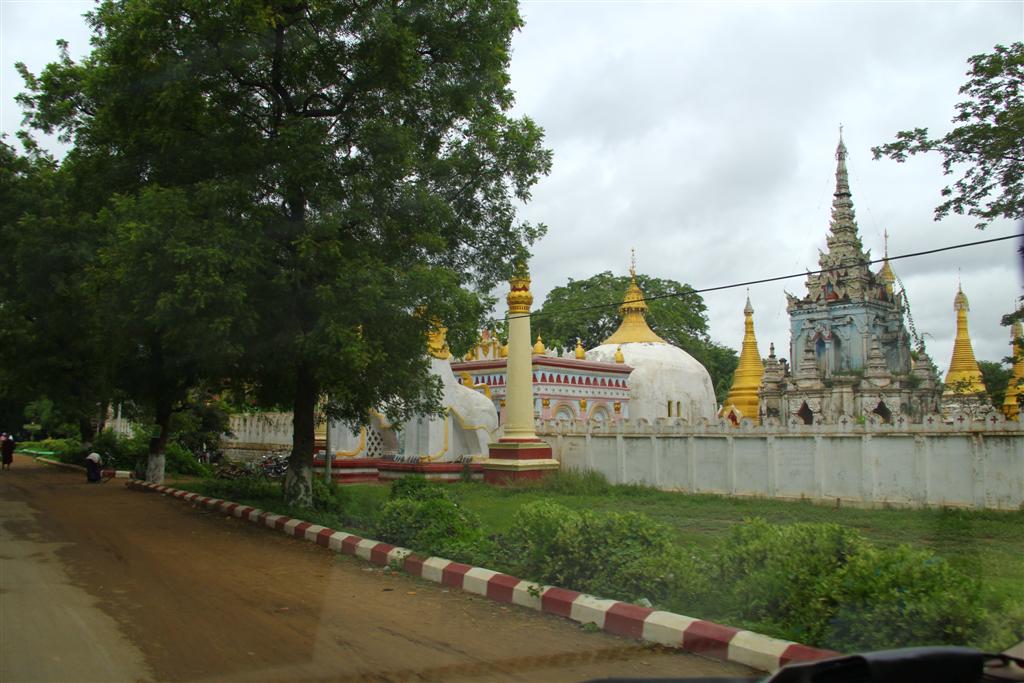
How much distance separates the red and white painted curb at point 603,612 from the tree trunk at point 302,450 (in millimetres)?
3053

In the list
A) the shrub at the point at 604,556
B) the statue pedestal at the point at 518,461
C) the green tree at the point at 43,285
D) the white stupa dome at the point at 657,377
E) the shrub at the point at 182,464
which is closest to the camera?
the shrub at the point at 604,556

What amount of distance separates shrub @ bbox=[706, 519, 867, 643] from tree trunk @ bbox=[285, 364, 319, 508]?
26.4 ft

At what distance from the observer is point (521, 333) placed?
20547 mm

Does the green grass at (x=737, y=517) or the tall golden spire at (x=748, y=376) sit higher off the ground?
the tall golden spire at (x=748, y=376)

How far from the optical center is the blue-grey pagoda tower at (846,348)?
3447 cm

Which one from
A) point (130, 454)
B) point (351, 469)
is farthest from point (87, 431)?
point (351, 469)

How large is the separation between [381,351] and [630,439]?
9.09 metres

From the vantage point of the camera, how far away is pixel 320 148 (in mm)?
11328

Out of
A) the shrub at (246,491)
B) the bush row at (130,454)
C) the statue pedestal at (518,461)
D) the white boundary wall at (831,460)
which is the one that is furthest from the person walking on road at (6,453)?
the white boundary wall at (831,460)

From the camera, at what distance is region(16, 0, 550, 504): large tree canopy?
11.0 metres

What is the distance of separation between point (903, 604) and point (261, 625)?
4545mm

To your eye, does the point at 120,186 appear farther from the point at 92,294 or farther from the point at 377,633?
the point at 377,633

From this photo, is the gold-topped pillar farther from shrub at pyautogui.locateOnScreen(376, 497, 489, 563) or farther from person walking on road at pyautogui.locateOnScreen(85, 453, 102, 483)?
person walking on road at pyautogui.locateOnScreen(85, 453, 102, 483)

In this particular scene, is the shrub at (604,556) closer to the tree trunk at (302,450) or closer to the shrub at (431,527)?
the shrub at (431,527)
